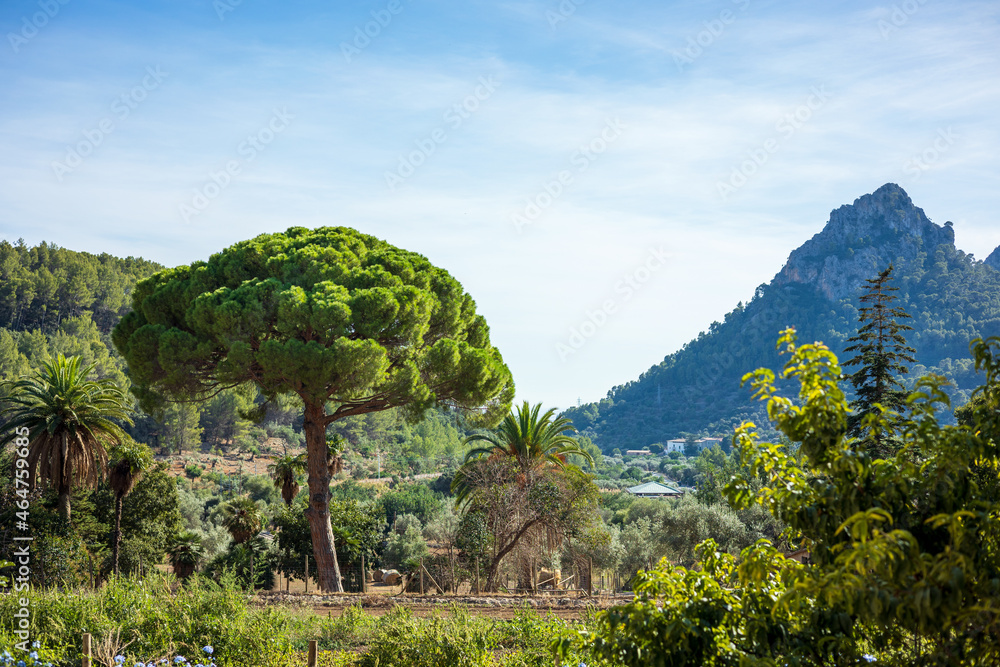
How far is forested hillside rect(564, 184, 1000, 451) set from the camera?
130 metres

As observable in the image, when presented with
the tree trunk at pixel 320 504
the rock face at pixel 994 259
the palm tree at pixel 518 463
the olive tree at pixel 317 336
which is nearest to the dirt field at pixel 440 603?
the tree trunk at pixel 320 504

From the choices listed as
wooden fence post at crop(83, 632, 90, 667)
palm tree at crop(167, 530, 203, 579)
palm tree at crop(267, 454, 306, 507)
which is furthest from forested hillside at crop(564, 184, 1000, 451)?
wooden fence post at crop(83, 632, 90, 667)

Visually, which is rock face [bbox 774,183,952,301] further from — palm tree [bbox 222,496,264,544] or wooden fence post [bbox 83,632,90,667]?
wooden fence post [bbox 83,632,90,667]

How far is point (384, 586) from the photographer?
97.4ft

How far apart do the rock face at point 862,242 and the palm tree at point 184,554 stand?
14872 centimetres

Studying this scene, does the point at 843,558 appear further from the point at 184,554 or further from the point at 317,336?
the point at 184,554

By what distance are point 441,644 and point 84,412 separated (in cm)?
1405

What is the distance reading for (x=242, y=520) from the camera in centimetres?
2269

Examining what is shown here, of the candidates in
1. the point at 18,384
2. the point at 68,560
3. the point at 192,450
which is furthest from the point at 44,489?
the point at 192,450

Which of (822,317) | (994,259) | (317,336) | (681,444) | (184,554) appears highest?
(994,259)

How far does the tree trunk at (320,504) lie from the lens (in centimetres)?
1883

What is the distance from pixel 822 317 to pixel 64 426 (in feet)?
486

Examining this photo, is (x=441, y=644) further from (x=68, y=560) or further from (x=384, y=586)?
(x=384, y=586)

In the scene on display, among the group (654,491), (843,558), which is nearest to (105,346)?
(654,491)
